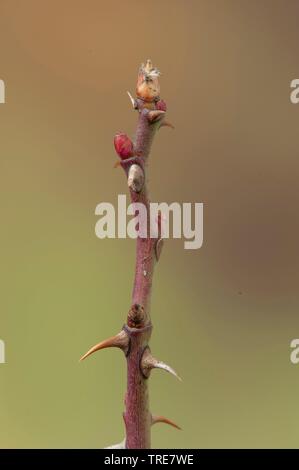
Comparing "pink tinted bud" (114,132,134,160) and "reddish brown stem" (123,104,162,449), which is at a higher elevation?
"pink tinted bud" (114,132,134,160)

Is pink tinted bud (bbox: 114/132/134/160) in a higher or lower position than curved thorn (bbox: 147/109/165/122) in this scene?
lower

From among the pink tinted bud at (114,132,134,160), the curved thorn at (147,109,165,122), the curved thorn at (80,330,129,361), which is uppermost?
the curved thorn at (147,109,165,122)

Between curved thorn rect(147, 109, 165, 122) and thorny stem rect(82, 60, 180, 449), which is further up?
curved thorn rect(147, 109, 165, 122)

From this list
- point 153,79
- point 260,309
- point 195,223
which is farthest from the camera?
point 260,309

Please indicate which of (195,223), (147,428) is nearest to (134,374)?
(147,428)

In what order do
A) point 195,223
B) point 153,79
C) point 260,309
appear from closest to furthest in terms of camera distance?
point 153,79
point 195,223
point 260,309

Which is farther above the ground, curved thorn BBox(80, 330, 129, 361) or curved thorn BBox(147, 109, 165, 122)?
curved thorn BBox(147, 109, 165, 122)

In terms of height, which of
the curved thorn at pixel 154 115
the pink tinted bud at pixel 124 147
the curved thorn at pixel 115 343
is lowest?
the curved thorn at pixel 115 343
